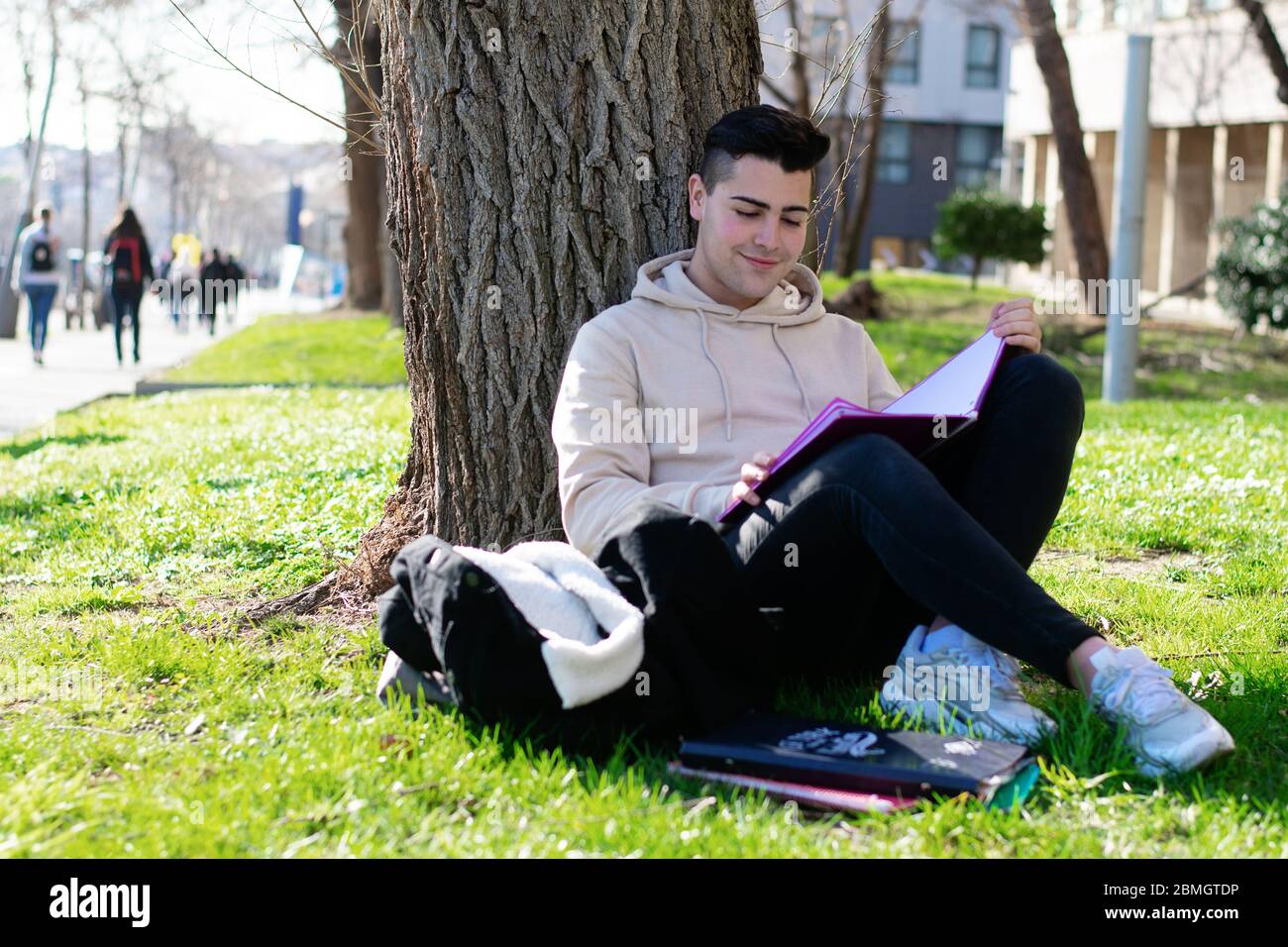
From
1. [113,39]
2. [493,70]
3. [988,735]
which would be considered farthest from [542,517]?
[113,39]

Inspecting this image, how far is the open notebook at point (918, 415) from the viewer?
3.25 m

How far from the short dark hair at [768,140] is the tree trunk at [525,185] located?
39 cm

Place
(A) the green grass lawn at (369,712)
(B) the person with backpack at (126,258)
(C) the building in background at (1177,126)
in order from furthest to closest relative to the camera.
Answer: (C) the building in background at (1177,126) → (B) the person with backpack at (126,258) → (A) the green grass lawn at (369,712)

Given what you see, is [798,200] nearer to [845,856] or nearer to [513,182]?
[513,182]

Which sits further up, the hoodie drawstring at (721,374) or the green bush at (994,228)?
the green bush at (994,228)

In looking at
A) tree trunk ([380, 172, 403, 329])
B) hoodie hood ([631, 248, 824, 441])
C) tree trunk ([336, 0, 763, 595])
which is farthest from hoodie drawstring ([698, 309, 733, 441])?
tree trunk ([380, 172, 403, 329])

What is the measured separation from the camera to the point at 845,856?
2.64 meters

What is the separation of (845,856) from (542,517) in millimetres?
1956

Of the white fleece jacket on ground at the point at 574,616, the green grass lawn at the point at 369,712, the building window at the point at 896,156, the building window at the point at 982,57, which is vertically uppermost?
the building window at the point at 982,57

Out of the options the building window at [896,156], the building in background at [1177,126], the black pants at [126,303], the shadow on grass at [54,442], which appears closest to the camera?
the shadow on grass at [54,442]

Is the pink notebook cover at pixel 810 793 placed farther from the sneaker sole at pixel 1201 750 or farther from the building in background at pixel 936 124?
the building in background at pixel 936 124

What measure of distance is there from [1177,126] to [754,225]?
2528 centimetres

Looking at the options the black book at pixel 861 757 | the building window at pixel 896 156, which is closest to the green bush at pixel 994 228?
the black book at pixel 861 757

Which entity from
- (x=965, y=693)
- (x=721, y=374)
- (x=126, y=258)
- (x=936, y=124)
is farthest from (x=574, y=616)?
(x=936, y=124)
